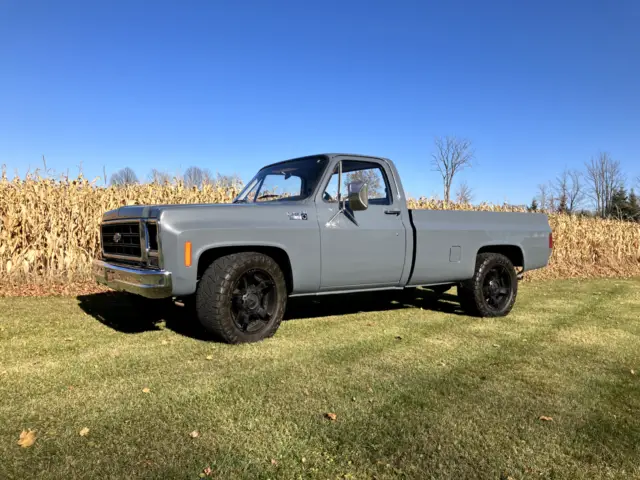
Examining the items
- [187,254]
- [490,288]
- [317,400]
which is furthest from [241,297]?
[490,288]

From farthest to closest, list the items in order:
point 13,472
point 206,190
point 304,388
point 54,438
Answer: point 206,190, point 304,388, point 54,438, point 13,472

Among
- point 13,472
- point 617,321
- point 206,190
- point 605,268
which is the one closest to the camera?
point 13,472

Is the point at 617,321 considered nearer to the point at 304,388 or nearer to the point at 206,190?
the point at 304,388

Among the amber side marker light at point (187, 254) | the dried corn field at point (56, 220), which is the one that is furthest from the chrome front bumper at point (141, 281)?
the dried corn field at point (56, 220)

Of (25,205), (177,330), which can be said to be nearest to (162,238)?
(177,330)

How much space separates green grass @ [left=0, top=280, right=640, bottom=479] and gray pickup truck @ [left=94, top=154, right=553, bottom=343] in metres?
0.58

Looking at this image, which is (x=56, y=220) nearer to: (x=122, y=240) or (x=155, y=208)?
(x=122, y=240)

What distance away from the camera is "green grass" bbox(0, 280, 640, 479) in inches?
100

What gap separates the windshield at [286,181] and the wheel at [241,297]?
111 cm

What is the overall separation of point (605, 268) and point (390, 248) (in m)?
13.0

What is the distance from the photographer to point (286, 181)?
579 centimetres

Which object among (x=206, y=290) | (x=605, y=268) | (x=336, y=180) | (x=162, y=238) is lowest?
(x=605, y=268)

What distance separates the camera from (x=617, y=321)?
6.78m

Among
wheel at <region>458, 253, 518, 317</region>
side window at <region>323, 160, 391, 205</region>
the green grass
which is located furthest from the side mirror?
wheel at <region>458, 253, 518, 317</region>
